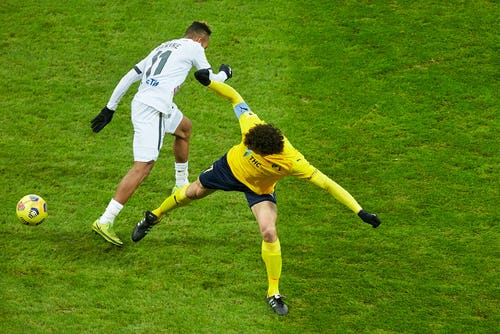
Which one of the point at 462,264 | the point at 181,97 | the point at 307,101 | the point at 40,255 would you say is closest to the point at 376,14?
the point at 307,101

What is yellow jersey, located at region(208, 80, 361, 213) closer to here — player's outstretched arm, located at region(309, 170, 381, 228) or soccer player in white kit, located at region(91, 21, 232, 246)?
player's outstretched arm, located at region(309, 170, 381, 228)

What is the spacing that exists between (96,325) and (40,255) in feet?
5.23

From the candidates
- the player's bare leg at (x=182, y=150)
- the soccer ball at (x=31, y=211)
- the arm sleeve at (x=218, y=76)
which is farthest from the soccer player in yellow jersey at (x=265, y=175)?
the soccer ball at (x=31, y=211)

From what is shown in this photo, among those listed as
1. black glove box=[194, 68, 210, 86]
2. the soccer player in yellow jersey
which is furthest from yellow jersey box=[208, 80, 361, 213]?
black glove box=[194, 68, 210, 86]

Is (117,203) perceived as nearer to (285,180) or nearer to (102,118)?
(102,118)

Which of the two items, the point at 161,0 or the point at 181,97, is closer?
the point at 181,97

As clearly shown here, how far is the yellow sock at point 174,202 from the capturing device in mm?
10227

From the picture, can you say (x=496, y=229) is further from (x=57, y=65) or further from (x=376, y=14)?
(x=57, y=65)

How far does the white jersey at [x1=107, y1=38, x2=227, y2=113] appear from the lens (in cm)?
1077

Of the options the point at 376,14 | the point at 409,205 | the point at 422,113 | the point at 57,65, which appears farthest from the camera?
the point at 376,14

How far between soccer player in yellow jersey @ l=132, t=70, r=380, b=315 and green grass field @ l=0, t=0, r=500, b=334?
660mm

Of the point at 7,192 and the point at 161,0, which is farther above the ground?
the point at 161,0

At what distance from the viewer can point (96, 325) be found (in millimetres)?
9047

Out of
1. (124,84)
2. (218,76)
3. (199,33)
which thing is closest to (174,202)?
(218,76)
